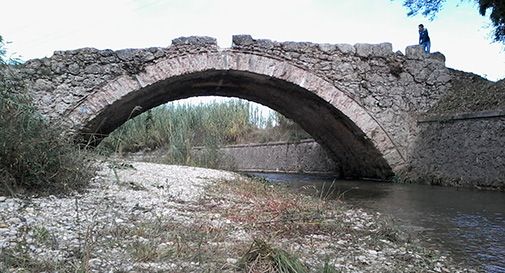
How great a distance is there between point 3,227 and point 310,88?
7162mm

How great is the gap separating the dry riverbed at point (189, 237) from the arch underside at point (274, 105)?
4869mm

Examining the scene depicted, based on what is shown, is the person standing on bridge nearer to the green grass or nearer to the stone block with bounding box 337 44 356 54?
the stone block with bounding box 337 44 356 54

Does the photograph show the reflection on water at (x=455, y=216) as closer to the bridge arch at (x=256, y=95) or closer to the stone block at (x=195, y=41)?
the bridge arch at (x=256, y=95)

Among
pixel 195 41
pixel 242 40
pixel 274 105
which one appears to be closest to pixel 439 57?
pixel 274 105

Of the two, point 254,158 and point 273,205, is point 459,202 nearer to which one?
point 273,205

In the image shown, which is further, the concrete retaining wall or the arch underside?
the concrete retaining wall

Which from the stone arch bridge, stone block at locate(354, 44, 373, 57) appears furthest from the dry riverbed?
stone block at locate(354, 44, 373, 57)

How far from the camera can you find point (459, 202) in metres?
6.07

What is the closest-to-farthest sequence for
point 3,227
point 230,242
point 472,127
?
1. point 3,227
2. point 230,242
3. point 472,127

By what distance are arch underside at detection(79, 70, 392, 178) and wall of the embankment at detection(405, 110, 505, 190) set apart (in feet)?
2.82

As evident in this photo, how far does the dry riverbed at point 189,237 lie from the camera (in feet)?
7.07

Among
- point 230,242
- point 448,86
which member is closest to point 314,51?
point 448,86

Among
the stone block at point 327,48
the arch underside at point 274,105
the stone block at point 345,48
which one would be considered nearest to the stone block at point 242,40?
the arch underside at point 274,105

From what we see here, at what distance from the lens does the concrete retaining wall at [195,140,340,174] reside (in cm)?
1373
